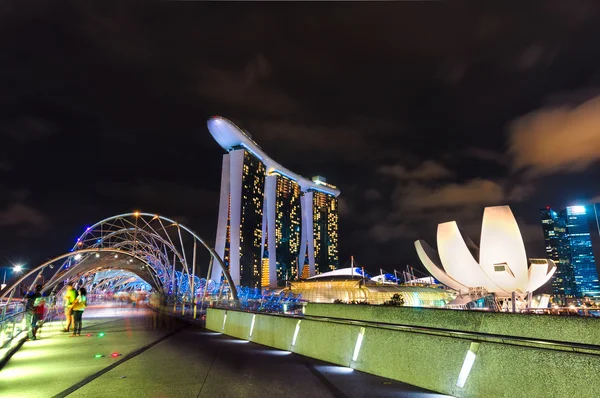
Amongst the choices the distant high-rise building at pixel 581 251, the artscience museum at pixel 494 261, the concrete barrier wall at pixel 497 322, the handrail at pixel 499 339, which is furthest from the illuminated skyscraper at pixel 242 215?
the distant high-rise building at pixel 581 251

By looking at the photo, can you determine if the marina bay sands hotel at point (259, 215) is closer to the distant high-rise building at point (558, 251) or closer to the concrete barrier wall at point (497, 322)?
the concrete barrier wall at point (497, 322)

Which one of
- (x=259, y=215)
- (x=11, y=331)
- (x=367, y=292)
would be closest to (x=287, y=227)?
(x=259, y=215)

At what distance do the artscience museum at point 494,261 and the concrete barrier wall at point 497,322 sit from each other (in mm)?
35020

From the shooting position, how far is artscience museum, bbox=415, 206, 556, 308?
127 ft

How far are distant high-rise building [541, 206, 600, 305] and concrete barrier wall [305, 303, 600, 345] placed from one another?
173657mm

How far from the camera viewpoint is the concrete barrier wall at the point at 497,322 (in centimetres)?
484

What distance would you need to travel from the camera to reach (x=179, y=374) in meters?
7.41

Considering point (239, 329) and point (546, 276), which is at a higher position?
point (546, 276)

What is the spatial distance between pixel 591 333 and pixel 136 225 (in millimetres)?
44190

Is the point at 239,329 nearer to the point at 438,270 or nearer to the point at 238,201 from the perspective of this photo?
the point at 438,270

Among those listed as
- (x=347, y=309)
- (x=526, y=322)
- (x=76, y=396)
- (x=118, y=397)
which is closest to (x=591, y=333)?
(x=526, y=322)

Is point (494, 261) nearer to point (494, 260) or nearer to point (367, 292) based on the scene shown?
point (494, 260)

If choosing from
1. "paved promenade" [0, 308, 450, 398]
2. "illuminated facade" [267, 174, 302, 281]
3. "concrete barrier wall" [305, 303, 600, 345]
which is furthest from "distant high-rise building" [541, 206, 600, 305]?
"paved promenade" [0, 308, 450, 398]

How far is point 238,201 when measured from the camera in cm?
11100
